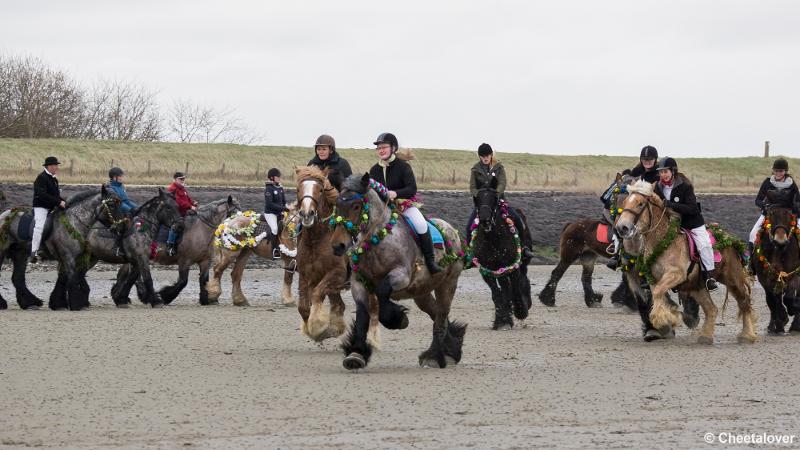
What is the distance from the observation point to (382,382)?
13.1 metres

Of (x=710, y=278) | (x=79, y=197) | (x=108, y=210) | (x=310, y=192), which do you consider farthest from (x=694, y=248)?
(x=79, y=197)

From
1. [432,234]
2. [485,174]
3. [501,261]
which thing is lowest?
[501,261]

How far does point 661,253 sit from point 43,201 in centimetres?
1082

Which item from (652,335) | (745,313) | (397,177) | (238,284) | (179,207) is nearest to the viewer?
(397,177)

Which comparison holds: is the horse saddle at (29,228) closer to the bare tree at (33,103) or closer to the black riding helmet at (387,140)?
the black riding helmet at (387,140)

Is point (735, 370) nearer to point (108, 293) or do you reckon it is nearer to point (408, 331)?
point (408, 331)

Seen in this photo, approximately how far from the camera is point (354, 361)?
44.9 ft

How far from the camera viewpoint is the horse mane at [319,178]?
15.0 meters

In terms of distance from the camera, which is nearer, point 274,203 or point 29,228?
point 29,228

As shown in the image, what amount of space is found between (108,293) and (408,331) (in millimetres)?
9422

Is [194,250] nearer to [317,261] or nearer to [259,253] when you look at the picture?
[259,253]

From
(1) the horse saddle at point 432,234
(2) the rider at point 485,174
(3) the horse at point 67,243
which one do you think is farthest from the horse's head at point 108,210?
(1) the horse saddle at point 432,234

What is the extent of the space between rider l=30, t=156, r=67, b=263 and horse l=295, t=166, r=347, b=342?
783 centimetres

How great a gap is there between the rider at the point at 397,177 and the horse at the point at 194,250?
942 centimetres
